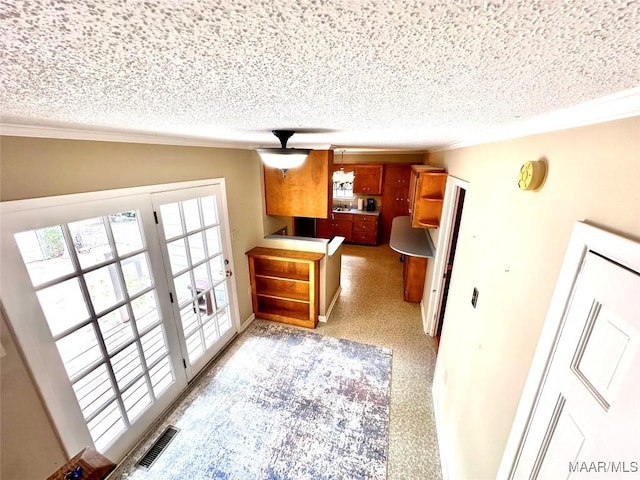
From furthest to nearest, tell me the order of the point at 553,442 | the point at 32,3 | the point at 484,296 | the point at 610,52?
the point at 484,296 → the point at 553,442 → the point at 610,52 → the point at 32,3

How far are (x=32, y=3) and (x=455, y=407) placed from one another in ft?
7.59

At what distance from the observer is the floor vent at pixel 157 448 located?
1.79m

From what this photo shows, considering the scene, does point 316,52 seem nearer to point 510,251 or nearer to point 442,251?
point 510,251

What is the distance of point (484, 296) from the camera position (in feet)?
4.66

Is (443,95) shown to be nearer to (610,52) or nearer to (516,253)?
(610,52)

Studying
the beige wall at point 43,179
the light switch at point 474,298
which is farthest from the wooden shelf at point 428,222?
the beige wall at point 43,179

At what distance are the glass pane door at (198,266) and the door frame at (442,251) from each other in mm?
2308

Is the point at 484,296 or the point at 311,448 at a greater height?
the point at 484,296

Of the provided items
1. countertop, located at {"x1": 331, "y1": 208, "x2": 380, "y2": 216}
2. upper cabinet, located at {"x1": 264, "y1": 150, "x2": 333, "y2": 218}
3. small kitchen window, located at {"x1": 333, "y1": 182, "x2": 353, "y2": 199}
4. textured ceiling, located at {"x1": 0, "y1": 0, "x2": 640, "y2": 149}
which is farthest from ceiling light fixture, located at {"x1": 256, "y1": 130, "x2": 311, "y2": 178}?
small kitchen window, located at {"x1": 333, "y1": 182, "x2": 353, "y2": 199}

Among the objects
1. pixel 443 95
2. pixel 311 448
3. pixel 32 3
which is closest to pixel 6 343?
pixel 32 3

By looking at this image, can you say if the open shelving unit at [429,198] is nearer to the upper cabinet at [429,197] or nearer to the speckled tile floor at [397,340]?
the upper cabinet at [429,197]

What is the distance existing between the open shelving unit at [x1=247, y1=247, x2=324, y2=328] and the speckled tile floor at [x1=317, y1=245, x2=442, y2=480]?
1.19ft

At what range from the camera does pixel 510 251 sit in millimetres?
1178

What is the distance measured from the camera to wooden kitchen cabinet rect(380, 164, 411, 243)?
222 inches
